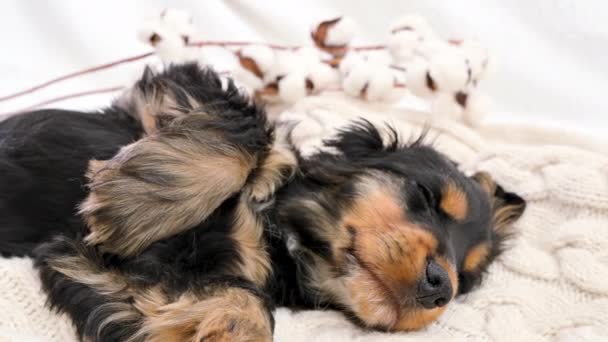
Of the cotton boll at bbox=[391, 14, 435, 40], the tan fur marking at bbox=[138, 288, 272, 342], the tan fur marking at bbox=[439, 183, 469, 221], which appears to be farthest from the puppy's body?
the cotton boll at bbox=[391, 14, 435, 40]

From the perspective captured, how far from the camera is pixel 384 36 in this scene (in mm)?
3900

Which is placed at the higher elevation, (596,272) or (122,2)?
(122,2)

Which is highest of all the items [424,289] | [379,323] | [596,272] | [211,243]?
[211,243]

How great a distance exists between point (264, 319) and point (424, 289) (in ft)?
1.60

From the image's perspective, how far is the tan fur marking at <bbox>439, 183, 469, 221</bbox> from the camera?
223 centimetres

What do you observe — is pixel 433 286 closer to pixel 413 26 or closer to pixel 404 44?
pixel 404 44

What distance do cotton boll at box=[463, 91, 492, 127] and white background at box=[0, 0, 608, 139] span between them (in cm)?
35

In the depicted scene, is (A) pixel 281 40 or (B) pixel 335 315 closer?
(B) pixel 335 315

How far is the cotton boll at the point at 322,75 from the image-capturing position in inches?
127

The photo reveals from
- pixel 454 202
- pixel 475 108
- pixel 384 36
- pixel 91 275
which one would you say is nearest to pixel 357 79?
pixel 475 108

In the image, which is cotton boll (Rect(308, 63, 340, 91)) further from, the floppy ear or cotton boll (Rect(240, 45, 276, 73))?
the floppy ear

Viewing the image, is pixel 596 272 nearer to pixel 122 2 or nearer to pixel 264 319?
pixel 264 319

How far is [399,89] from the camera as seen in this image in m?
3.27

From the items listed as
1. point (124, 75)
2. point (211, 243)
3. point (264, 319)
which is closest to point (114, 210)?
point (211, 243)
